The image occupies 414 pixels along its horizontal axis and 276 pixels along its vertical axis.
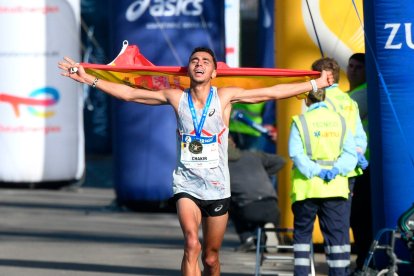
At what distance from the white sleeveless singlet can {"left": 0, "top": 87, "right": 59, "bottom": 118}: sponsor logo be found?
38.8ft

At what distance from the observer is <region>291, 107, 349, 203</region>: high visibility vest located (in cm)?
1041

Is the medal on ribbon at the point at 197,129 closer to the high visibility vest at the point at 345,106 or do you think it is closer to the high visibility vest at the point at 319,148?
the high visibility vest at the point at 319,148

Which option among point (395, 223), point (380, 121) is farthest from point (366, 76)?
point (395, 223)

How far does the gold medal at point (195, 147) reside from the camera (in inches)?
374

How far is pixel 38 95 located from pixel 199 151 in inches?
474

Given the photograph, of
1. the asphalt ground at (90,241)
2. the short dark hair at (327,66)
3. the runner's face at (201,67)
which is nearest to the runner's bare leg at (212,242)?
the runner's face at (201,67)

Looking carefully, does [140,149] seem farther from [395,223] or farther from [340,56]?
[395,223]

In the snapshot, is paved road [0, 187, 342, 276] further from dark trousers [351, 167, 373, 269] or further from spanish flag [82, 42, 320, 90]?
spanish flag [82, 42, 320, 90]

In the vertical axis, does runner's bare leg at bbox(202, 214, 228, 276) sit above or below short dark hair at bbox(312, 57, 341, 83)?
below

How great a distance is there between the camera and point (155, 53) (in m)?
17.4

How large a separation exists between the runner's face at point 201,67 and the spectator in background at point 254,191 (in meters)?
3.93

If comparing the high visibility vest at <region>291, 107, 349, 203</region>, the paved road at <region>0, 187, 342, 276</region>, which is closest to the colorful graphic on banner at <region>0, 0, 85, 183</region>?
the paved road at <region>0, 187, 342, 276</region>

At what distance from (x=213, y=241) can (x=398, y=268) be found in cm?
197

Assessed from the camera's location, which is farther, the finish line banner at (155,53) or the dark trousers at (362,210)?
the finish line banner at (155,53)
